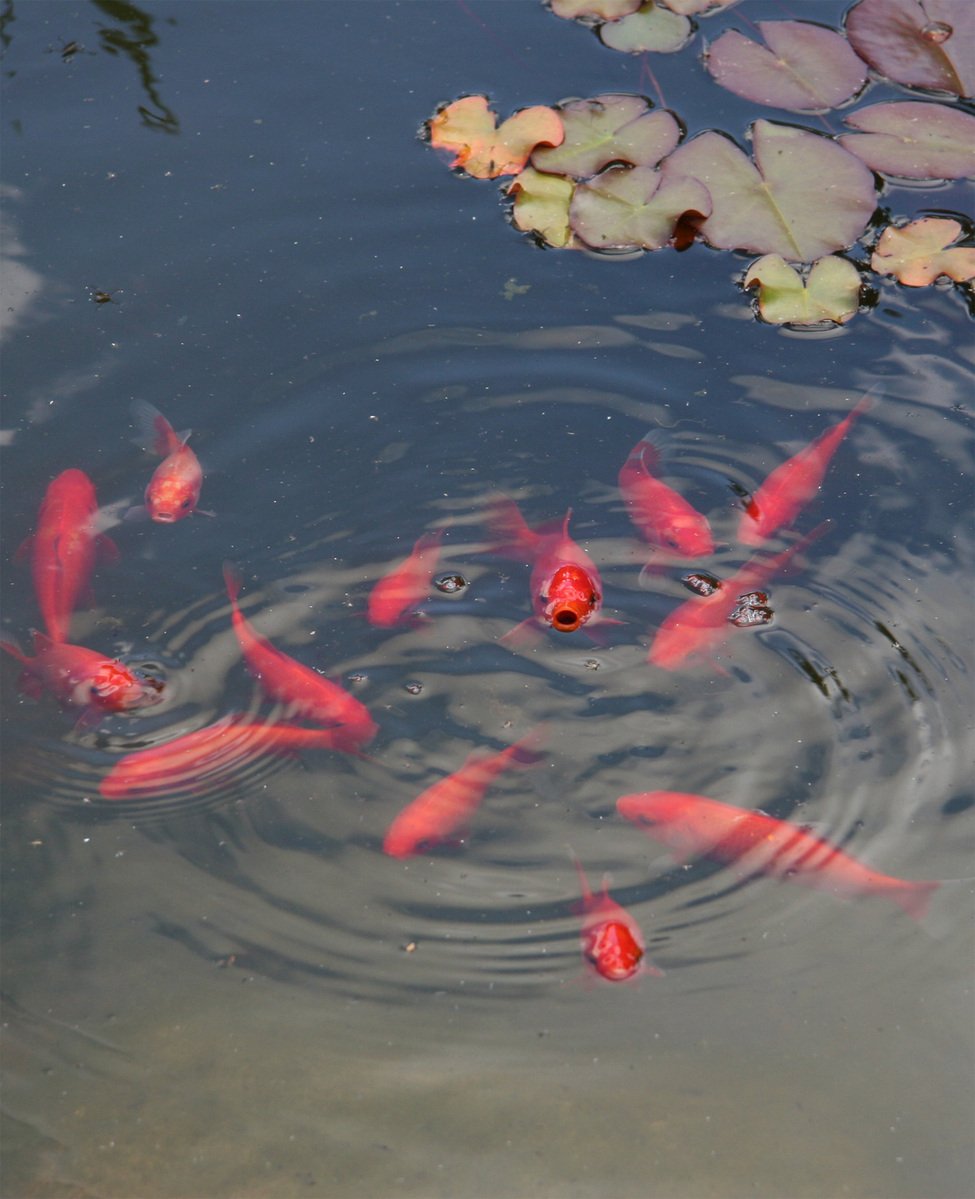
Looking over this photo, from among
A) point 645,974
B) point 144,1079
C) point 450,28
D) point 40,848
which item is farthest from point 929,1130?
point 450,28

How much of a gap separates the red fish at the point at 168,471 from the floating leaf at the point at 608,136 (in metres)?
1.82

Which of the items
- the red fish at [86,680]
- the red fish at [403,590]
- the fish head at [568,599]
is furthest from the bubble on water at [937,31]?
the red fish at [86,680]

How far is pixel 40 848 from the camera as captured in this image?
315 cm

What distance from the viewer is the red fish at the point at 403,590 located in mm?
3562

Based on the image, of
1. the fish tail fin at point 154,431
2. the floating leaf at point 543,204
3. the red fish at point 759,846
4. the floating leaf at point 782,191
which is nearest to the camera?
the red fish at point 759,846

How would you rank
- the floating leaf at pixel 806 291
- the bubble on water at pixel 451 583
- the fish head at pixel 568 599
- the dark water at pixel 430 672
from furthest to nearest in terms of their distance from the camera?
1. the floating leaf at pixel 806 291
2. the bubble on water at pixel 451 583
3. the fish head at pixel 568 599
4. the dark water at pixel 430 672

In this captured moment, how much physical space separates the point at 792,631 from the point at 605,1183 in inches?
66.2

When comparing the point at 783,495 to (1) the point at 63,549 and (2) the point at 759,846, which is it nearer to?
(2) the point at 759,846

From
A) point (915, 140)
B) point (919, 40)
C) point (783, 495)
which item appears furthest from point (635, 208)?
point (919, 40)

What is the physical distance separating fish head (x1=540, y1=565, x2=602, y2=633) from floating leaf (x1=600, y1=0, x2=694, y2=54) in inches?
102

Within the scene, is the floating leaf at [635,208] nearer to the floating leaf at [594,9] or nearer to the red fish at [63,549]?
the floating leaf at [594,9]

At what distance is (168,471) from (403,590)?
0.87 metres

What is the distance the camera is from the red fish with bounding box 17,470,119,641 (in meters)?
3.54

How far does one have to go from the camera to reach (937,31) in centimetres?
473
